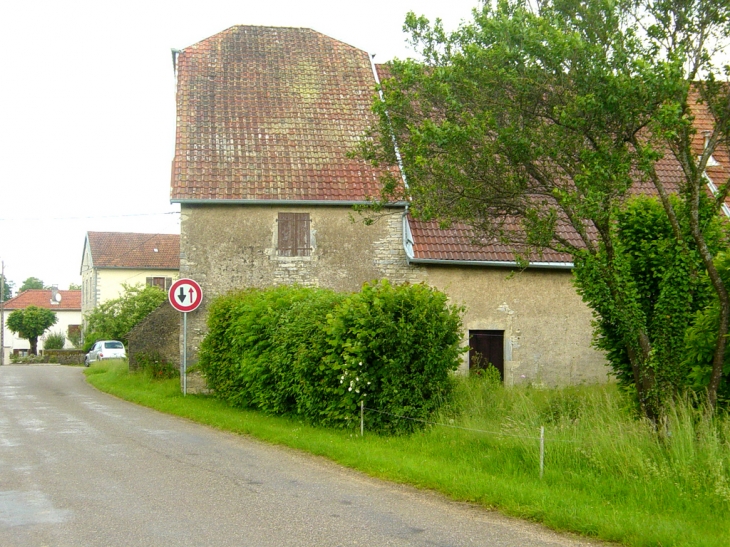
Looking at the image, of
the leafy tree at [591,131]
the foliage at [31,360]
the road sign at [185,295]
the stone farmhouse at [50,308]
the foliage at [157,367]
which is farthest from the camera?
the stone farmhouse at [50,308]

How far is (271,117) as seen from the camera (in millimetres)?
→ 22422

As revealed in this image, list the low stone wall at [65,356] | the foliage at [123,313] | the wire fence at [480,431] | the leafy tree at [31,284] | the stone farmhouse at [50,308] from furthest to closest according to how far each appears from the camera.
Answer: the leafy tree at [31,284] < the stone farmhouse at [50,308] < the low stone wall at [65,356] < the foliage at [123,313] < the wire fence at [480,431]

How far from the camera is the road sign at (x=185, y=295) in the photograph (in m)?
18.6

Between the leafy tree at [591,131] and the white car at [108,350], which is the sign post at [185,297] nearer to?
the leafy tree at [591,131]

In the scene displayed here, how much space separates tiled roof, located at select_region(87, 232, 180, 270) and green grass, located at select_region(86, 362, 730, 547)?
54.8 m

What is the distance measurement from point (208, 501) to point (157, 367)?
15.2 metres

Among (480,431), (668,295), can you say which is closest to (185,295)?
(480,431)

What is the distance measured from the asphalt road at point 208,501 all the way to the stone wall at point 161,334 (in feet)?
31.0

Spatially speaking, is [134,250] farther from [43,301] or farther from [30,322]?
[43,301]

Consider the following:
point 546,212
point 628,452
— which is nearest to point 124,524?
point 628,452

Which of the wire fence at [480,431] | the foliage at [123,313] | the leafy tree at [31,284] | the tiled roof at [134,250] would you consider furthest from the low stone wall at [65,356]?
the leafy tree at [31,284]

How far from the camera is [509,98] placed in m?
10.9

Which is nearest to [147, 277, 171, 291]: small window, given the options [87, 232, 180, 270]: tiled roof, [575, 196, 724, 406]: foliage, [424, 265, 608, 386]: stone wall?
[87, 232, 180, 270]: tiled roof

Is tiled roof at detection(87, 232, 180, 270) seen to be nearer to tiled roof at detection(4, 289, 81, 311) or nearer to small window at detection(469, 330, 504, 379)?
tiled roof at detection(4, 289, 81, 311)
